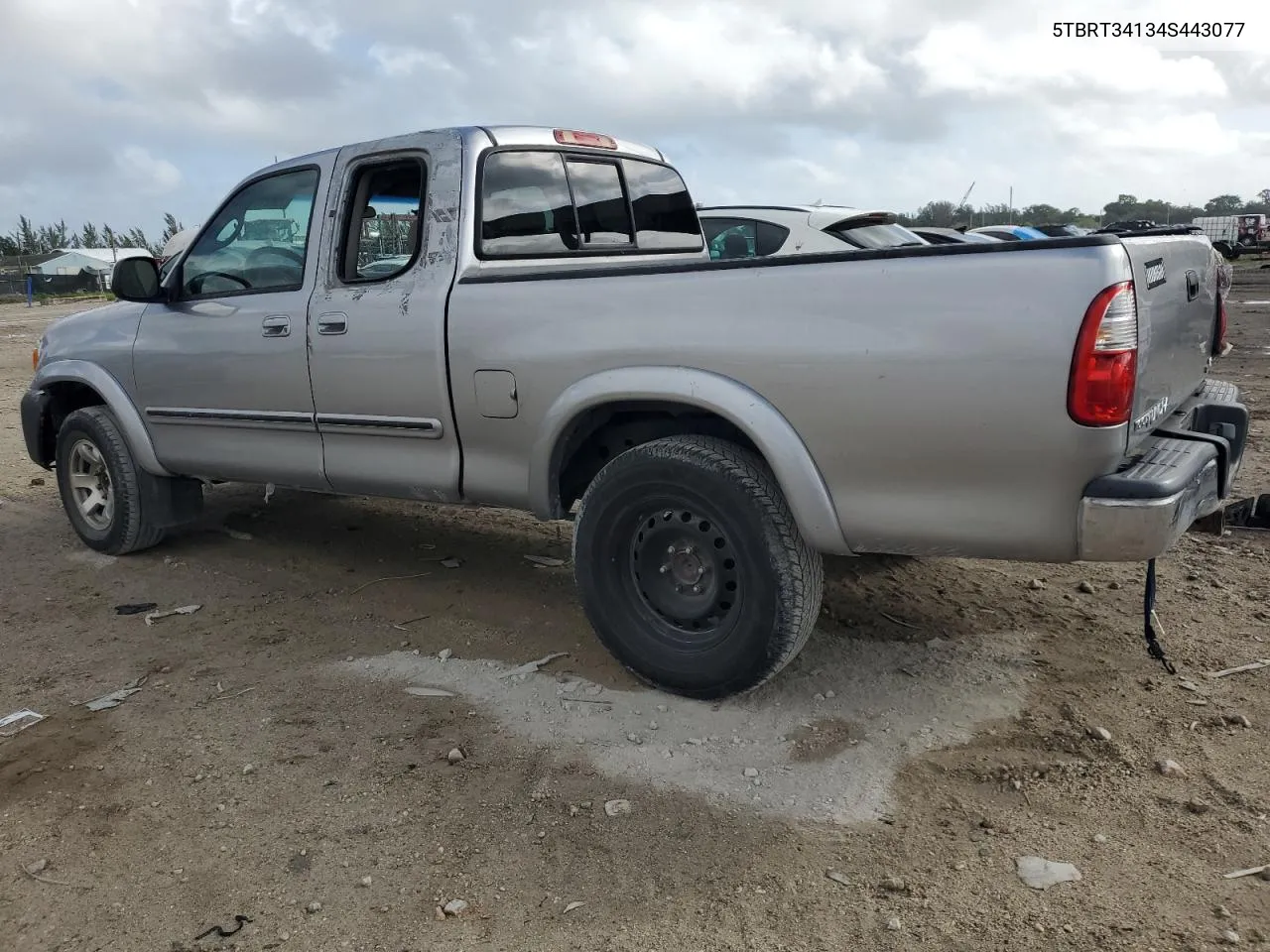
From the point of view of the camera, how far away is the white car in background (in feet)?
27.3

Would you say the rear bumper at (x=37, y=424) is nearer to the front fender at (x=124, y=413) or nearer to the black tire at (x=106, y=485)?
the black tire at (x=106, y=485)

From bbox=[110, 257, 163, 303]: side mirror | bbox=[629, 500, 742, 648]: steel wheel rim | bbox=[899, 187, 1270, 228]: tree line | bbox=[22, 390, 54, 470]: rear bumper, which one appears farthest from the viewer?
bbox=[899, 187, 1270, 228]: tree line

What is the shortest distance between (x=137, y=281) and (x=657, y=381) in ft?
9.92

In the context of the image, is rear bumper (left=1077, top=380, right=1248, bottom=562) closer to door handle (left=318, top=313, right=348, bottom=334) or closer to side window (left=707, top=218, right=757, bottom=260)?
door handle (left=318, top=313, right=348, bottom=334)

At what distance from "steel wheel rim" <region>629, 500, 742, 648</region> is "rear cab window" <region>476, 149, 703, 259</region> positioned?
138 centimetres

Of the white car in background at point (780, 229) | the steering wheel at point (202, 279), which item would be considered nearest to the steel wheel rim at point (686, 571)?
the steering wheel at point (202, 279)

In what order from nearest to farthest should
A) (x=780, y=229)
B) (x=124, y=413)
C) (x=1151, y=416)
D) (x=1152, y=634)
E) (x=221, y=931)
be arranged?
(x=221, y=931) → (x=1151, y=416) → (x=1152, y=634) → (x=124, y=413) → (x=780, y=229)

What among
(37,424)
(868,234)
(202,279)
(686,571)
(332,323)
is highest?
(868,234)

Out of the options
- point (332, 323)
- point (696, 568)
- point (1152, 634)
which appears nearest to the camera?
point (696, 568)

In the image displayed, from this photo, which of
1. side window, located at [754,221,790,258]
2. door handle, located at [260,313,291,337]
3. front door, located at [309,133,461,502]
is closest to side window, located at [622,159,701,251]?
front door, located at [309,133,461,502]

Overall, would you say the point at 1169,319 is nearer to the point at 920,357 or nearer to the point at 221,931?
the point at 920,357

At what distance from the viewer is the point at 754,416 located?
3.22 metres

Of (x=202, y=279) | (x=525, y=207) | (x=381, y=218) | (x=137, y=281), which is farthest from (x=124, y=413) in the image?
(x=525, y=207)

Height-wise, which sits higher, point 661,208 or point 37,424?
point 661,208
